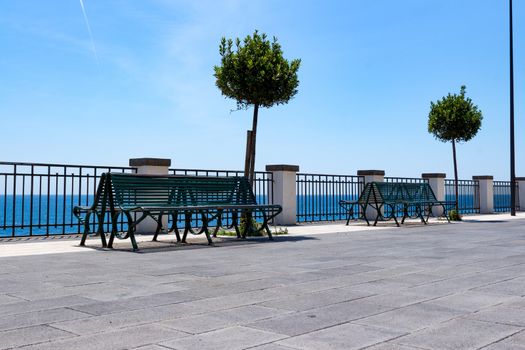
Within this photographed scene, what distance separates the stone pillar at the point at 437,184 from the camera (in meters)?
20.5

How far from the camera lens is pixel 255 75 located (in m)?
11.9

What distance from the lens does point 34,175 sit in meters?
10.6

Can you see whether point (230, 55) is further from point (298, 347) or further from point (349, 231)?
point (298, 347)

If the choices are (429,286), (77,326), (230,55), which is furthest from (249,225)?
(77,326)

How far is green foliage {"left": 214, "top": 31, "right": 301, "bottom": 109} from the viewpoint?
11938 millimetres

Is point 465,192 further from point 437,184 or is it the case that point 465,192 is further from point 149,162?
point 149,162

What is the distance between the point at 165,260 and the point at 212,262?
650 mm

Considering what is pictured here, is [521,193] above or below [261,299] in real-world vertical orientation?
above

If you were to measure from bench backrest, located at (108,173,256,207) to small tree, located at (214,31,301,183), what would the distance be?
1.68 meters

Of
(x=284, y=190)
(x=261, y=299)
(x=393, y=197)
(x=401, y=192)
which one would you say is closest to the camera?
(x=261, y=299)

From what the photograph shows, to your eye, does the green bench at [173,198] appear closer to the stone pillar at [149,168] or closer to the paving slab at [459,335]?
the stone pillar at [149,168]

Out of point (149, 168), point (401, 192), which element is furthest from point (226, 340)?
point (401, 192)

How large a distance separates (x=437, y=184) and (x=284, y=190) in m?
8.02

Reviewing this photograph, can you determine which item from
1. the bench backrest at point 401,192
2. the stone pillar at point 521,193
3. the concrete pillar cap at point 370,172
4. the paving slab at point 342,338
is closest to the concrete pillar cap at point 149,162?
the bench backrest at point 401,192
